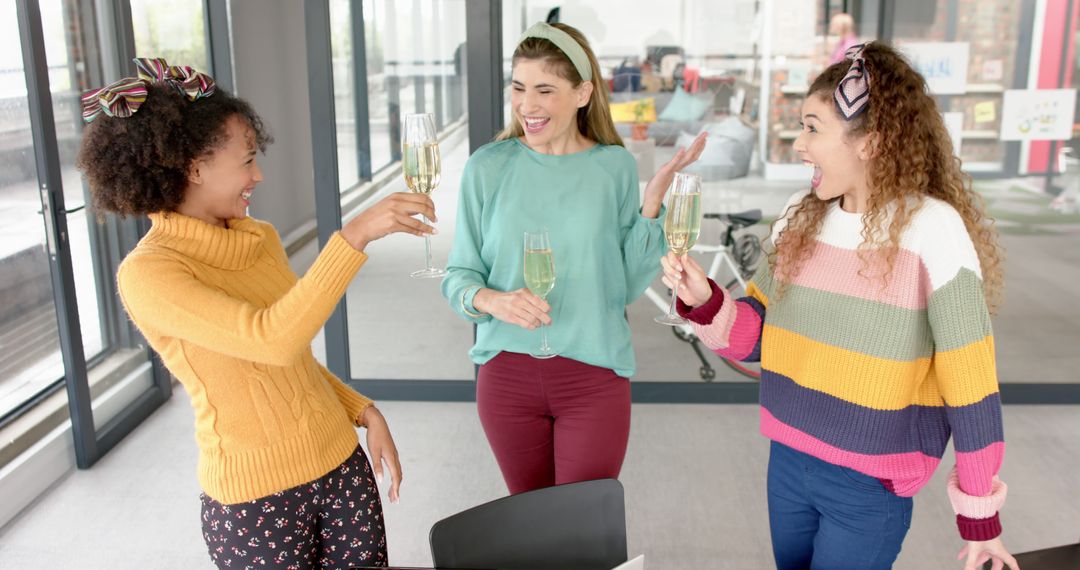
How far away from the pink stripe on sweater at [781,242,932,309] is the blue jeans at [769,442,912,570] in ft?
1.11

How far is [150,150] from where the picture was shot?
1549 millimetres

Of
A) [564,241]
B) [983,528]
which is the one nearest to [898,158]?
[983,528]

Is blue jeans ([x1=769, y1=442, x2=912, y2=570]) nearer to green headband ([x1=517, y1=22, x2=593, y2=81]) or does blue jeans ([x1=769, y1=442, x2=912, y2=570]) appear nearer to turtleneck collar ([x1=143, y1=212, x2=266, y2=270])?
green headband ([x1=517, y1=22, x2=593, y2=81])

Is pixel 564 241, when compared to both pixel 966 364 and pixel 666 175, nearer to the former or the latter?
pixel 666 175

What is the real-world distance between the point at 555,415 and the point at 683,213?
650 millimetres

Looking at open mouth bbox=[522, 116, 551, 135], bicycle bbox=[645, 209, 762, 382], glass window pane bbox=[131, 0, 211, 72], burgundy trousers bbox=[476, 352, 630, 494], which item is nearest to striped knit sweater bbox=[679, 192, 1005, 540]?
burgundy trousers bbox=[476, 352, 630, 494]

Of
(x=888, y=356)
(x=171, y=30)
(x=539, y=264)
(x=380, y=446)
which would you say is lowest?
(x=380, y=446)

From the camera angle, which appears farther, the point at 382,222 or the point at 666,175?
the point at 666,175

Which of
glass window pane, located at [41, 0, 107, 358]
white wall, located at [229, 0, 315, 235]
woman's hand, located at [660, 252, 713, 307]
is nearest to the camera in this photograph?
woman's hand, located at [660, 252, 713, 307]

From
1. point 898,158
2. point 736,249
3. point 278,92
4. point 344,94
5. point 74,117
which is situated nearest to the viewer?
point 898,158

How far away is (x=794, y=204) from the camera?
186 cm

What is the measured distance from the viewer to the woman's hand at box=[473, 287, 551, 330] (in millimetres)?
1865

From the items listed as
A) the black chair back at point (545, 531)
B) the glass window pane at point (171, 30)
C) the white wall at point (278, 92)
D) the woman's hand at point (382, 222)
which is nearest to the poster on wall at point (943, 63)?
the black chair back at point (545, 531)

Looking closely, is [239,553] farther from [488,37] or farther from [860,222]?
[488,37]
